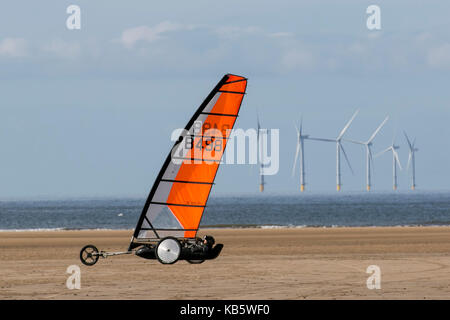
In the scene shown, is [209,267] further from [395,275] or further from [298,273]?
[395,275]

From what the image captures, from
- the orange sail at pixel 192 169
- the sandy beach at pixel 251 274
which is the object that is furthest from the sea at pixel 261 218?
the orange sail at pixel 192 169

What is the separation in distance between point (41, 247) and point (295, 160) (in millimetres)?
63347

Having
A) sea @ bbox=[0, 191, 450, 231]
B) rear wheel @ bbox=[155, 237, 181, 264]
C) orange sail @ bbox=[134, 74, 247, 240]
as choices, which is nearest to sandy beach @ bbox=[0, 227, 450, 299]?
rear wheel @ bbox=[155, 237, 181, 264]

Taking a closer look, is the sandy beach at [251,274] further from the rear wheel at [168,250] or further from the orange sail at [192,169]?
the orange sail at [192,169]

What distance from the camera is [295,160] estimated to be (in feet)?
308

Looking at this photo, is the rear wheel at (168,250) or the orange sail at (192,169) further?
the orange sail at (192,169)

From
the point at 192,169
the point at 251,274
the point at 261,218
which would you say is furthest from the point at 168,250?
the point at 261,218

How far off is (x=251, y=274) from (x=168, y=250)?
2.70m

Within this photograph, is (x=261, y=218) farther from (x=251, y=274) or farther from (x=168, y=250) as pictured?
(x=168, y=250)

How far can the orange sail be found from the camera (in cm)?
1770

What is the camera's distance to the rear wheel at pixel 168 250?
17.5m

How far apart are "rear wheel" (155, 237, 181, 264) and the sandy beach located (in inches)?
19.2

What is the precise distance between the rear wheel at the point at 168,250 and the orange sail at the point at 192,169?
0.54 meters
